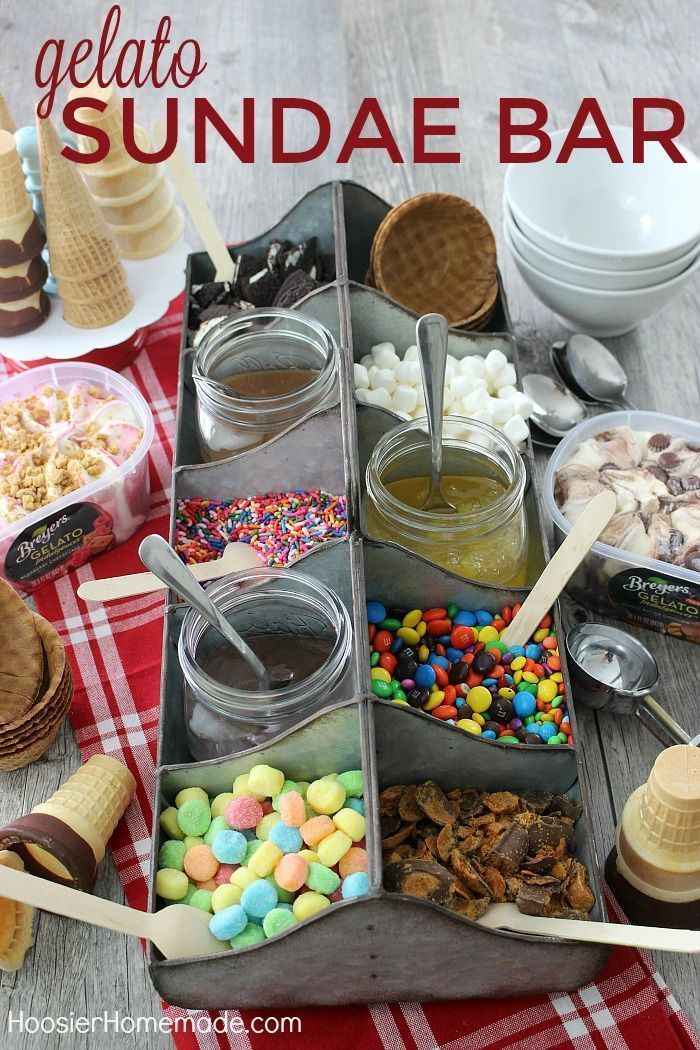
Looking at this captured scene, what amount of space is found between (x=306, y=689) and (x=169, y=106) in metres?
1.64

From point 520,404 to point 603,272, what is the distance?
32cm

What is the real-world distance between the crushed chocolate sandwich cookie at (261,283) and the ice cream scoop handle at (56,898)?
944mm

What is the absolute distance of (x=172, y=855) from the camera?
3.45 feet

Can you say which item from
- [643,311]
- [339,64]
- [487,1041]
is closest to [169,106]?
[339,64]

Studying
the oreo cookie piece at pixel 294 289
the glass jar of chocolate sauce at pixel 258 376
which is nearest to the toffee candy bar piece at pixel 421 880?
the glass jar of chocolate sauce at pixel 258 376

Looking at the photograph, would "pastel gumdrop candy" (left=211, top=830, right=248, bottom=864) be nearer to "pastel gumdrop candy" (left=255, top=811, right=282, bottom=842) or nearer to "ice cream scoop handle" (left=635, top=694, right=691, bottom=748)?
"pastel gumdrop candy" (left=255, top=811, right=282, bottom=842)

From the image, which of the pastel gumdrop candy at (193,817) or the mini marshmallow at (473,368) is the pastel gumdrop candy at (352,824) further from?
the mini marshmallow at (473,368)

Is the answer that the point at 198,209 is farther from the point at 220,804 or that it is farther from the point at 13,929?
the point at 13,929

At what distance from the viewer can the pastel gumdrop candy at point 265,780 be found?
106 centimetres

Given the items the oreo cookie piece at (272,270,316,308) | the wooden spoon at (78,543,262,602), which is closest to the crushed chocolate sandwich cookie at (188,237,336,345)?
the oreo cookie piece at (272,270,316,308)

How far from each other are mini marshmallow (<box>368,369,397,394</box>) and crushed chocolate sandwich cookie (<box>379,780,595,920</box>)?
62cm

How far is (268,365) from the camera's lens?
1517 millimetres

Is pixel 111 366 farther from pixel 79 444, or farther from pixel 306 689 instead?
pixel 306 689

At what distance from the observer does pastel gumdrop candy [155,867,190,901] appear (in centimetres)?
101
